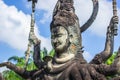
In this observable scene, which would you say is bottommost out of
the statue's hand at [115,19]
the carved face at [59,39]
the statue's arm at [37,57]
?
the statue's arm at [37,57]

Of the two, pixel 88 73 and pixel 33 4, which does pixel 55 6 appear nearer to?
pixel 33 4

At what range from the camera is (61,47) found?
37.0ft

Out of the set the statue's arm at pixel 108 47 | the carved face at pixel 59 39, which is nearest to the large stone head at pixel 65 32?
the carved face at pixel 59 39

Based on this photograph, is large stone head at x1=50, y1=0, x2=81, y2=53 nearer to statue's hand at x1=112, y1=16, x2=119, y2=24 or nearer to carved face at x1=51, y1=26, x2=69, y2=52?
carved face at x1=51, y1=26, x2=69, y2=52

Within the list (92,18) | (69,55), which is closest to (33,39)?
(69,55)

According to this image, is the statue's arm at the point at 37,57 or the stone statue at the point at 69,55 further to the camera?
the statue's arm at the point at 37,57

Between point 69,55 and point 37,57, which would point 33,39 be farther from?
point 69,55

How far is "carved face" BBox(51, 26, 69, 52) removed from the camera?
1129 cm

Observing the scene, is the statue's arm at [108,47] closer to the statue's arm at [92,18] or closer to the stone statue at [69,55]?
the stone statue at [69,55]

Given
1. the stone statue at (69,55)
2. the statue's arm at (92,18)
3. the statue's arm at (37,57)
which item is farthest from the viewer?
the statue's arm at (92,18)

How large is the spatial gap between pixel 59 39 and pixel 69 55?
0.46 m

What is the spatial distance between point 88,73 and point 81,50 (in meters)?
0.96

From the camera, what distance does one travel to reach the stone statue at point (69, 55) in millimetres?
10656

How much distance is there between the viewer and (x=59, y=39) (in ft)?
37.1
